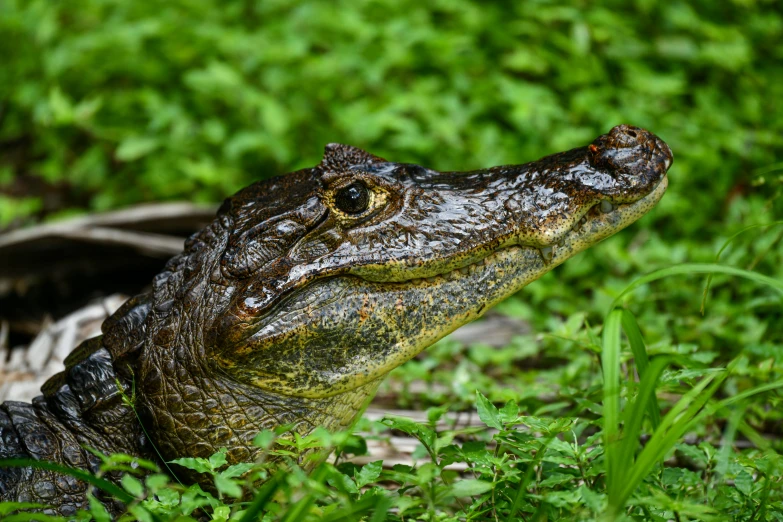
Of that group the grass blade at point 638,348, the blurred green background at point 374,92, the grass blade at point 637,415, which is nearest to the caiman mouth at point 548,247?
the grass blade at point 638,348

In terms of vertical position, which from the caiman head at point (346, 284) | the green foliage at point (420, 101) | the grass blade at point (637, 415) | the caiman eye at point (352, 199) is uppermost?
the green foliage at point (420, 101)

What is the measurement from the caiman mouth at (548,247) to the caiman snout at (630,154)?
0.20ft

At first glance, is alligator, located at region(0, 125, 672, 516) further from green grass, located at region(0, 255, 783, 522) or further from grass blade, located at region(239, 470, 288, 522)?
grass blade, located at region(239, 470, 288, 522)

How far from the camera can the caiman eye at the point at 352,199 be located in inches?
94.1

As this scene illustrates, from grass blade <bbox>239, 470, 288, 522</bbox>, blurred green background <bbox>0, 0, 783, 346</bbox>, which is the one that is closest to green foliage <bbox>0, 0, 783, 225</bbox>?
blurred green background <bbox>0, 0, 783, 346</bbox>

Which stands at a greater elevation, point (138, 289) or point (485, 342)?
point (138, 289)

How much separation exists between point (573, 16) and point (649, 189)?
11.7ft

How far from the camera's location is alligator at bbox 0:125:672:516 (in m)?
2.29

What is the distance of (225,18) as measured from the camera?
20.0ft

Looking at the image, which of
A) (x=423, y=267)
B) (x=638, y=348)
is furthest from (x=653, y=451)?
(x=423, y=267)

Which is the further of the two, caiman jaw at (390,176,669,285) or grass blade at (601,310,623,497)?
caiman jaw at (390,176,669,285)

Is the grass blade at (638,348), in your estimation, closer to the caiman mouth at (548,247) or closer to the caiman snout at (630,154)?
the caiman mouth at (548,247)

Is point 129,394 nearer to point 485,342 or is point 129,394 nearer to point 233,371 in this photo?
point 233,371

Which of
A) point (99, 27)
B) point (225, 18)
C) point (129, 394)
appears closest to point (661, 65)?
point (225, 18)
